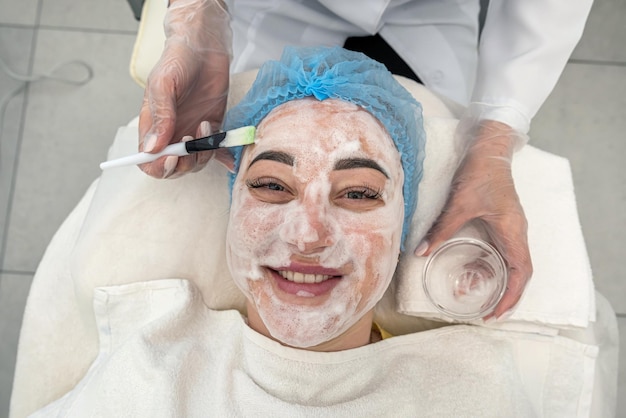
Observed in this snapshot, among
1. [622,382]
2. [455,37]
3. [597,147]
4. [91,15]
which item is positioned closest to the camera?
[455,37]

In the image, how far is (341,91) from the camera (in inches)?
40.6

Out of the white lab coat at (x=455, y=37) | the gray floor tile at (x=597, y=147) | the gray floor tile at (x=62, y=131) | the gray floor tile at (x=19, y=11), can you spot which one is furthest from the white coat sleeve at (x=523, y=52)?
the gray floor tile at (x=19, y=11)

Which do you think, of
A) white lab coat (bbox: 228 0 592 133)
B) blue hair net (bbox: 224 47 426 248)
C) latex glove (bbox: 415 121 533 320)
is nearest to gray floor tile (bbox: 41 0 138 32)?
white lab coat (bbox: 228 0 592 133)

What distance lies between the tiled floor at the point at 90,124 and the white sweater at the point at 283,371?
2.46 feet

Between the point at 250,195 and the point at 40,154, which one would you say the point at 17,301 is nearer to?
the point at 40,154

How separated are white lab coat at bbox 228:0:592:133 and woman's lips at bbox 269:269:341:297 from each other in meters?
0.52

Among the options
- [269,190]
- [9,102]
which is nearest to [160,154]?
[269,190]

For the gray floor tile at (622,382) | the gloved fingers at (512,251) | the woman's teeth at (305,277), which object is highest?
the gloved fingers at (512,251)

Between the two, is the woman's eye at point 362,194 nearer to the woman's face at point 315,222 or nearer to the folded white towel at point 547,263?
the woman's face at point 315,222

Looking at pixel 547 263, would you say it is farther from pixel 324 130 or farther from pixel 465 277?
pixel 324 130

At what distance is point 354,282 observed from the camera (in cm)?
98

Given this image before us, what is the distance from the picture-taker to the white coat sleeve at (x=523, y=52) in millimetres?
1186

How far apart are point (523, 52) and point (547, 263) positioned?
0.43 m

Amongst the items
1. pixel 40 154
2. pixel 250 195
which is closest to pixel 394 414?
pixel 250 195
